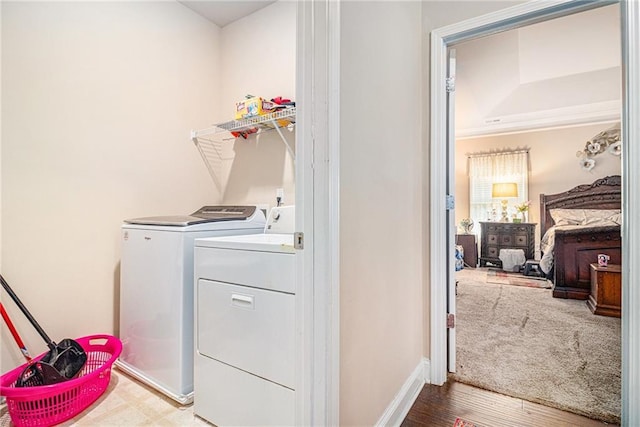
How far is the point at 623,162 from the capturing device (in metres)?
1.36

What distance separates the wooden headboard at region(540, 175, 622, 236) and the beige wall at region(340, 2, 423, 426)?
4255 millimetres

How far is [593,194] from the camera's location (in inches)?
180

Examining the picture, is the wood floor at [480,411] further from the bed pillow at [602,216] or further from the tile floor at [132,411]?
the bed pillow at [602,216]

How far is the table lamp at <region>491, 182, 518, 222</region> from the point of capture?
216 inches

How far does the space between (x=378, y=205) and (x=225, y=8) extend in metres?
2.31

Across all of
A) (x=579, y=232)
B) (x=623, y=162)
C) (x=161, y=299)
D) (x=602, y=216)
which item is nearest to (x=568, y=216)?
(x=602, y=216)

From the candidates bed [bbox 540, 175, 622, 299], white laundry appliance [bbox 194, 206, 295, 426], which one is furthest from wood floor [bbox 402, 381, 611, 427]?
bed [bbox 540, 175, 622, 299]

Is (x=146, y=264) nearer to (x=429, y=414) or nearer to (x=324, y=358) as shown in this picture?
(x=324, y=358)

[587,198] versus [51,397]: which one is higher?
[587,198]

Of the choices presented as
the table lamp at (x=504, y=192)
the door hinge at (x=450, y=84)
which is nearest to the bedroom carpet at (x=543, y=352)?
the door hinge at (x=450, y=84)

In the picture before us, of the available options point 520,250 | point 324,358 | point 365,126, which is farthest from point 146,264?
point 520,250

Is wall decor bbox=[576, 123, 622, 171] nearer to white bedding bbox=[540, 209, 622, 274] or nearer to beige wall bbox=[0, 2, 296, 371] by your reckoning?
white bedding bbox=[540, 209, 622, 274]

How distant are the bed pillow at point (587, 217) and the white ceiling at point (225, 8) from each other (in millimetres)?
4692

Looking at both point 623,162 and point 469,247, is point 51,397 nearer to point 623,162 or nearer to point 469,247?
point 623,162
